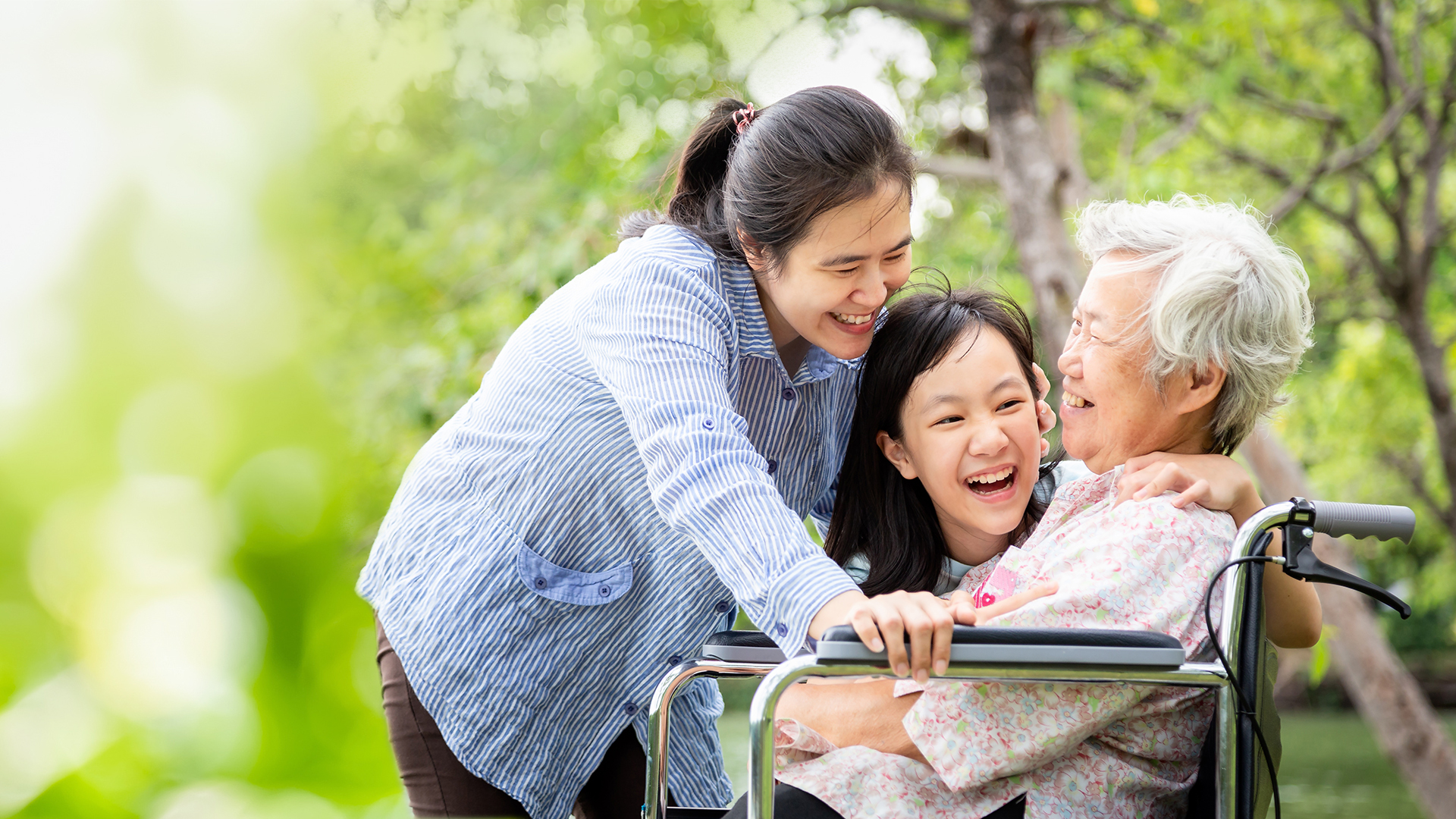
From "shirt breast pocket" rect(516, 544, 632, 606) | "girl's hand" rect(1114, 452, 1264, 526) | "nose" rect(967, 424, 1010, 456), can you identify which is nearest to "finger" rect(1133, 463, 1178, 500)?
"girl's hand" rect(1114, 452, 1264, 526)

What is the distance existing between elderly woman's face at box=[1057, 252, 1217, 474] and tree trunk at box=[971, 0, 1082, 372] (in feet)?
8.27

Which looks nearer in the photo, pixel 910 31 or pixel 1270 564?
→ pixel 1270 564

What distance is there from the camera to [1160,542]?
147 cm

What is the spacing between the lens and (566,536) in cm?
173

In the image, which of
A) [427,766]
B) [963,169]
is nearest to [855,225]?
[427,766]

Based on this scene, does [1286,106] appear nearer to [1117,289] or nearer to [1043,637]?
[1117,289]

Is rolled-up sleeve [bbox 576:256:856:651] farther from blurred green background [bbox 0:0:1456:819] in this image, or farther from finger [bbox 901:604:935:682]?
blurred green background [bbox 0:0:1456:819]

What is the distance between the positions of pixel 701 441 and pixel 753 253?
1.31ft

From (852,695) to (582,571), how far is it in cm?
41

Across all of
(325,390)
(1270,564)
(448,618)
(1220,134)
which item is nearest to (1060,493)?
(1270,564)

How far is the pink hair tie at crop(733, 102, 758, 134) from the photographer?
5.82ft

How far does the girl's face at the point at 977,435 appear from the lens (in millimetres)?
1743

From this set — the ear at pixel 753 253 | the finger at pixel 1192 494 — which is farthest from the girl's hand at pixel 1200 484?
the ear at pixel 753 253

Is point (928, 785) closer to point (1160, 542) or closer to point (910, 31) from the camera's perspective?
point (1160, 542)
